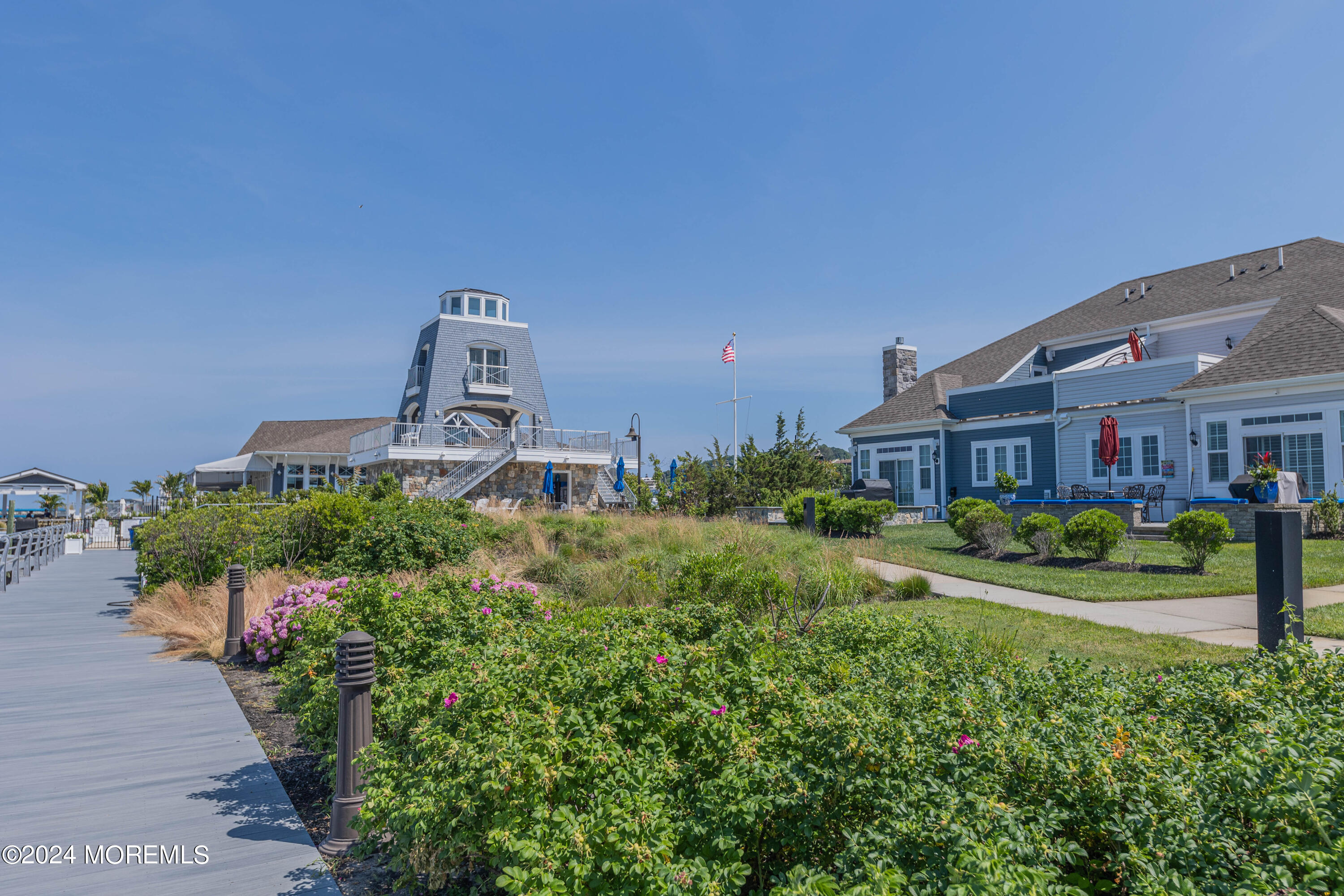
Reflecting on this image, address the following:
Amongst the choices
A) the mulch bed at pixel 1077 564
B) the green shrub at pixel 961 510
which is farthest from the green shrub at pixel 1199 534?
the green shrub at pixel 961 510

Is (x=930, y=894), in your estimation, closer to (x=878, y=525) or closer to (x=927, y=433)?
(x=878, y=525)

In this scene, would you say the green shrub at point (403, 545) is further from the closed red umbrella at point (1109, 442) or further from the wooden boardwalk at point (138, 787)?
the closed red umbrella at point (1109, 442)

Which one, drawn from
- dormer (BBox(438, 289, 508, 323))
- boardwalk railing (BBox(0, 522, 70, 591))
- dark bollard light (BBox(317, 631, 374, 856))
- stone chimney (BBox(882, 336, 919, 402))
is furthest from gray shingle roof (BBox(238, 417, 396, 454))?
dark bollard light (BBox(317, 631, 374, 856))

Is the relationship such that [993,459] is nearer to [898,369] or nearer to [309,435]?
[898,369]

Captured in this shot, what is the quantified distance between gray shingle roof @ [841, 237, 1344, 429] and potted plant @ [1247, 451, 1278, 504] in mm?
4161

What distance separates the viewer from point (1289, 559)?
4.82 m

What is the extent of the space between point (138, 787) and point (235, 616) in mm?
3808

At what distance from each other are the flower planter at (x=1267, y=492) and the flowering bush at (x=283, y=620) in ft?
52.5

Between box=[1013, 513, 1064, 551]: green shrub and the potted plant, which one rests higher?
the potted plant

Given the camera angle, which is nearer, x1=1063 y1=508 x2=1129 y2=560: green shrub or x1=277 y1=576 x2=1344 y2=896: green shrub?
x1=277 y1=576 x2=1344 y2=896: green shrub

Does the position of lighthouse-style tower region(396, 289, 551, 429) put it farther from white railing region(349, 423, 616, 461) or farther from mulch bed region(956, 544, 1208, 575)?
mulch bed region(956, 544, 1208, 575)

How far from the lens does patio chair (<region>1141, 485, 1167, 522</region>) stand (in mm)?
19359

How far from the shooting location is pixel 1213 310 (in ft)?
75.9

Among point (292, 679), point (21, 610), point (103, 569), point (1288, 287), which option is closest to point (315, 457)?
point (103, 569)
